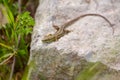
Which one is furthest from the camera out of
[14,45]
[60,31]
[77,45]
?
[14,45]

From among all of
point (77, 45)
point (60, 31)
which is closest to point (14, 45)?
point (60, 31)

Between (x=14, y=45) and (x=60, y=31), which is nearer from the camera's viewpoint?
(x=60, y=31)

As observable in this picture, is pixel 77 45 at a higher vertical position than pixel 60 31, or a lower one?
lower

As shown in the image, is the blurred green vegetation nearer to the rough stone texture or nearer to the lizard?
the rough stone texture

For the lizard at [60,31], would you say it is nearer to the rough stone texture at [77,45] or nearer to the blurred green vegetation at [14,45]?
the rough stone texture at [77,45]

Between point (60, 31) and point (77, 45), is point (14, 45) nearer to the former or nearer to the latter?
point (60, 31)

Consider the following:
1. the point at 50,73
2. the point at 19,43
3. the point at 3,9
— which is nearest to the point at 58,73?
the point at 50,73

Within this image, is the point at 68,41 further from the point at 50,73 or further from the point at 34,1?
the point at 34,1

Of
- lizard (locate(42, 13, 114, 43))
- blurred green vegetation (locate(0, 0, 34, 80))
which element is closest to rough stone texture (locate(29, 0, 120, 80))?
lizard (locate(42, 13, 114, 43))

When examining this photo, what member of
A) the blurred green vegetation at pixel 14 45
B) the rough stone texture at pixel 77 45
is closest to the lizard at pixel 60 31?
the rough stone texture at pixel 77 45
